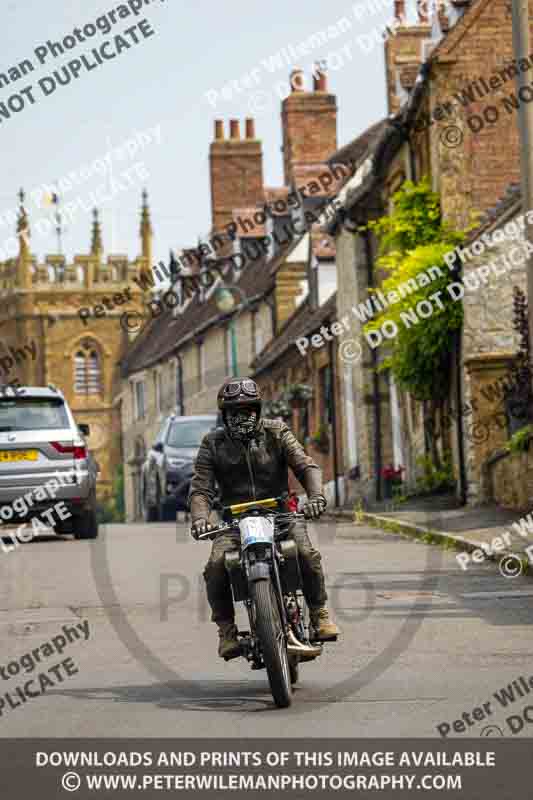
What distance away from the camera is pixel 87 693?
9.58m

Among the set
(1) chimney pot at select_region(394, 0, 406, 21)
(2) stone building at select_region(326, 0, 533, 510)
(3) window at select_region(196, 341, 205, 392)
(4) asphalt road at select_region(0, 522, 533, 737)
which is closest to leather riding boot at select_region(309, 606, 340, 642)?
(4) asphalt road at select_region(0, 522, 533, 737)

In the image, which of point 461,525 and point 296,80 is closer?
point 461,525

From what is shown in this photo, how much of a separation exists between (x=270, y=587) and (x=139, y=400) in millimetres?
71558

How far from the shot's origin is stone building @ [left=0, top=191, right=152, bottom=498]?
10375 centimetres

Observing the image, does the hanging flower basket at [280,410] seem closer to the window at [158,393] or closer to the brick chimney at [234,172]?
the brick chimney at [234,172]

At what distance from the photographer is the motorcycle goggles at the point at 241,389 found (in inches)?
372

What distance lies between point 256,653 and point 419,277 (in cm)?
1853

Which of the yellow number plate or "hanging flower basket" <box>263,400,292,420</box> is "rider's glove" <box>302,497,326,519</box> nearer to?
the yellow number plate

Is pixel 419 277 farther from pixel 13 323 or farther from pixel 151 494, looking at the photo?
pixel 13 323

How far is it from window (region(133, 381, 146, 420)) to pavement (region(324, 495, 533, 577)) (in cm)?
4929

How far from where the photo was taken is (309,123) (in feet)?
170

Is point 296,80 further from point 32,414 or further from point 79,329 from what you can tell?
point 79,329

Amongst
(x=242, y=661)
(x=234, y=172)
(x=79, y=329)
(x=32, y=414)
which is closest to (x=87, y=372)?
(x=79, y=329)

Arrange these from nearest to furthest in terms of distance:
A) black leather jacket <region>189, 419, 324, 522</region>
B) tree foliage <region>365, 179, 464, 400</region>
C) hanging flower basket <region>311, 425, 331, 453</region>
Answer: black leather jacket <region>189, 419, 324, 522</region> → tree foliage <region>365, 179, 464, 400</region> → hanging flower basket <region>311, 425, 331, 453</region>
